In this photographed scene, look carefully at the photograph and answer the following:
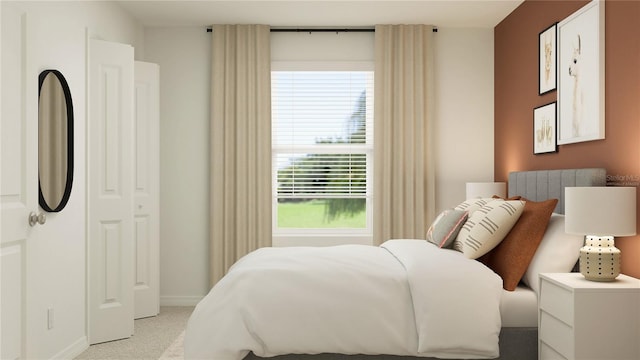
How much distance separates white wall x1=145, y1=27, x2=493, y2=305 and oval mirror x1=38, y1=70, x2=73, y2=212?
5.32 ft

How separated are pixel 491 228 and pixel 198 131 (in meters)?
3.17

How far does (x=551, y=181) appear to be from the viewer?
3592 mm

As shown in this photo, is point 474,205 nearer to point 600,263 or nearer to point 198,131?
point 600,263

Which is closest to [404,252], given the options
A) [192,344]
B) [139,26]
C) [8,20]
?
[192,344]

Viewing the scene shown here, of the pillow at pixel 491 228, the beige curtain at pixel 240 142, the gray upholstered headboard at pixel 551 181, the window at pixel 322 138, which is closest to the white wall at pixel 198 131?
the beige curtain at pixel 240 142

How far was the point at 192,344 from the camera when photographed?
267 centimetres

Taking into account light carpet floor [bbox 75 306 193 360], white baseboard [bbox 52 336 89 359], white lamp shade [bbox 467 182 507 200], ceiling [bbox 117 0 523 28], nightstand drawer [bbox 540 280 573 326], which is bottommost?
light carpet floor [bbox 75 306 193 360]

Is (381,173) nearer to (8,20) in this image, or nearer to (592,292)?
(592,292)

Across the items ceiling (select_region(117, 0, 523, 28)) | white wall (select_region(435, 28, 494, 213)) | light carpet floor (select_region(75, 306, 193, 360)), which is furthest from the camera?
white wall (select_region(435, 28, 494, 213))

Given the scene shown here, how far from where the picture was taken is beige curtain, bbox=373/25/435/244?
5047 millimetres

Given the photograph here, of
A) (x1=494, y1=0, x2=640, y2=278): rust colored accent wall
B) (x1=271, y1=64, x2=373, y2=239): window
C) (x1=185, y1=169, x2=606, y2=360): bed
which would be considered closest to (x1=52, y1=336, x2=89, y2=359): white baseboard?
(x1=185, y1=169, x2=606, y2=360): bed

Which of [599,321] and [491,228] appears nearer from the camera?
[599,321]

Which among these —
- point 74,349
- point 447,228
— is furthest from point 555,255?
point 74,349

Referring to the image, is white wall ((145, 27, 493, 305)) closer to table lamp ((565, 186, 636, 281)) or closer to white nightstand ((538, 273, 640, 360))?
table lamp ((565, 186, 636, 281))
